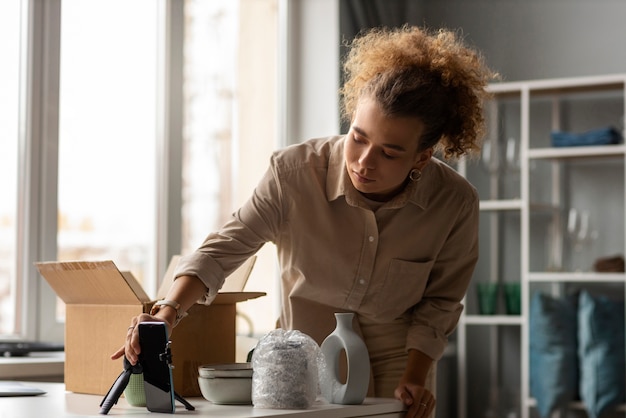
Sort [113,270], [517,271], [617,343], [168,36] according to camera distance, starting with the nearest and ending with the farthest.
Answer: [113,270], [168,36], [617,343], [517,271]

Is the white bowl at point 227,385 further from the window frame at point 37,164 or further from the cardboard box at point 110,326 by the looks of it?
the window frame at point 37,164

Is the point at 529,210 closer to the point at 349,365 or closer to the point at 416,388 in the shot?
the point at 416,388

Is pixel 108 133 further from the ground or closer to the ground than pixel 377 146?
further from the ground

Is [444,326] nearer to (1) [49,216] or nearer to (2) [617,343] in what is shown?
(1) [49,216]

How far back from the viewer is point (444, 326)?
6.08 ft

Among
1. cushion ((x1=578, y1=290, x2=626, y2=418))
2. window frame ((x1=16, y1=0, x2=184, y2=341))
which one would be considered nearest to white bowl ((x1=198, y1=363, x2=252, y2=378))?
window frame ((x1=16, y1=0, x2=184, y2=341))

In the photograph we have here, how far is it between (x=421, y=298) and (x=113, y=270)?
63 centimetres

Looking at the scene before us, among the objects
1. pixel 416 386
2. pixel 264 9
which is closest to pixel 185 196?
Result: pixel 264 9

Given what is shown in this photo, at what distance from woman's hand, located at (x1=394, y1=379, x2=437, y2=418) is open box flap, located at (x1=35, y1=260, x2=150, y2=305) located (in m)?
0.50

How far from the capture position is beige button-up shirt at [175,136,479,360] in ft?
5.92

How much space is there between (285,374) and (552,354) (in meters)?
2.44

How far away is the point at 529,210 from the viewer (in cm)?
405

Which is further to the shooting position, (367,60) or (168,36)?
(168,36)

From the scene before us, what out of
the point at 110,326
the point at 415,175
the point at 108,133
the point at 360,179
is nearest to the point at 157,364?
the point at 110,326
